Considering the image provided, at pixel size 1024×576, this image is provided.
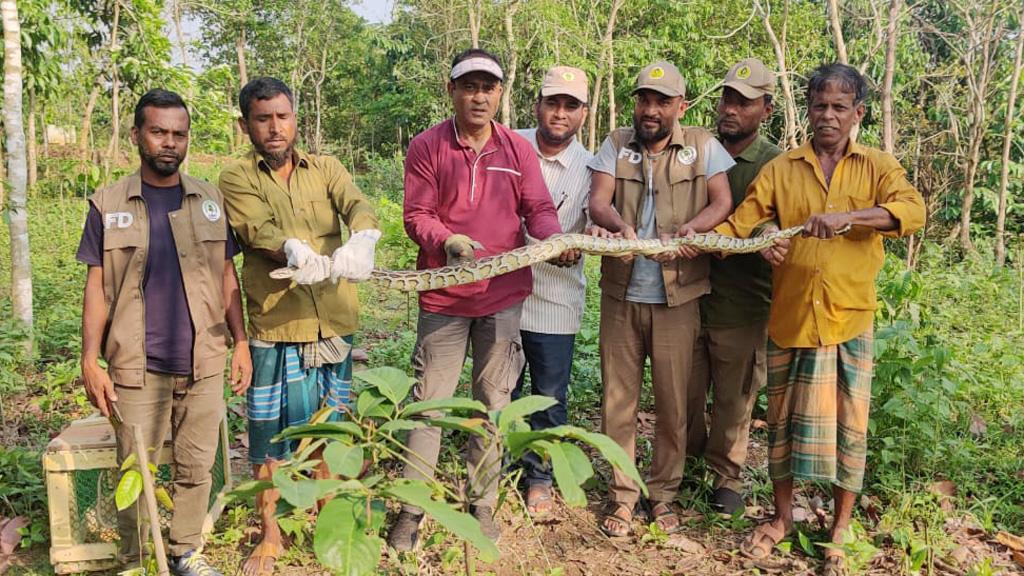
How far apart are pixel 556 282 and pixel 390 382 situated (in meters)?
2.69

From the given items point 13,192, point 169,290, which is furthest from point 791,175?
point 13,192

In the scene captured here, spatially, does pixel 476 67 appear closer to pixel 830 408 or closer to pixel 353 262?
pixel 353 262

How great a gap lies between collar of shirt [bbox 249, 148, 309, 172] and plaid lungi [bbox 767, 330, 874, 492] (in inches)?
109

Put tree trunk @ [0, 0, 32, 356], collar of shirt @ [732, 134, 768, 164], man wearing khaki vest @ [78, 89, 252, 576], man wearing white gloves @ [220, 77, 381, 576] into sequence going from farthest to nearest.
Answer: tree trunk @ [0, 0, 32, 356], collar of shirt @ [732, 134, 768, 164], man wearing white gloves @ [220, 77, 381, 576], man wearing khaki vest @ [78, 89, 252, 576]

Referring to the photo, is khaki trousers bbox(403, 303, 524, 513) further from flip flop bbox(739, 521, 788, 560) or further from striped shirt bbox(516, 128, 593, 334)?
flip flop bbox(739, 521, 788, 560)

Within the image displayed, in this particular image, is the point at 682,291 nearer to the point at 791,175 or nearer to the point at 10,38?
the point at 791,175

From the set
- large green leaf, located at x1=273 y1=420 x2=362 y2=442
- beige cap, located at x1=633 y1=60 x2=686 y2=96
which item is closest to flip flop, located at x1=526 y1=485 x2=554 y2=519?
beige cap, located at x1=633 y1=60 x2=686 y2=96

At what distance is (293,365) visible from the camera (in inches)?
147

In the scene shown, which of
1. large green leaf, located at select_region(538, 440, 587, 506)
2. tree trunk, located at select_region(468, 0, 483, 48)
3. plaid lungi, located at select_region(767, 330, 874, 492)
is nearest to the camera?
large green leaf, located at select_region(538, 440, 587, 506)

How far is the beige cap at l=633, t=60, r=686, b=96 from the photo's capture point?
151 inches

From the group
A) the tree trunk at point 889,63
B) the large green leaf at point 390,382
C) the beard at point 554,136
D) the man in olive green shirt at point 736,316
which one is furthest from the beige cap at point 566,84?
the tree trunk at point 889,63

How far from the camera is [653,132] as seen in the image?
156 inches

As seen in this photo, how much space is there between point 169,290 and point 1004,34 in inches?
504

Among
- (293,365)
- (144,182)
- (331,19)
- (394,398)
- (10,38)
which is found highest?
(331,19)
